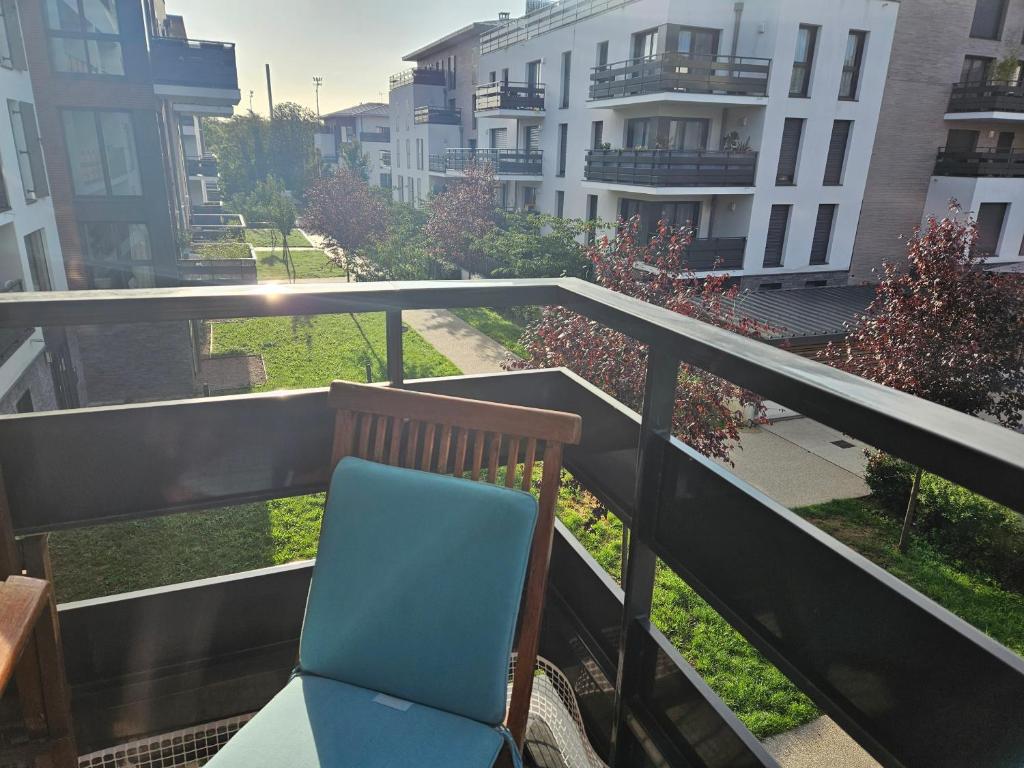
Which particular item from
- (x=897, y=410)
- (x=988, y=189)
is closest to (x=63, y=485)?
(x=897, y=410)

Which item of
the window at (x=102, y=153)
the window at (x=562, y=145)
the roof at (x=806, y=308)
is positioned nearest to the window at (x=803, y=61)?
the roof at (x=806, y=308)

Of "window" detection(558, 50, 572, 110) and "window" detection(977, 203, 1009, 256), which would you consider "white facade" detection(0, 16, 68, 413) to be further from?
"window" detection(977, 203, 1009, 256)

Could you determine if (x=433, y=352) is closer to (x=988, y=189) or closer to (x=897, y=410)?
(x=897, y=410)

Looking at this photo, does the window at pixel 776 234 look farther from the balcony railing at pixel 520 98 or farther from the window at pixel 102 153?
the window at pixel 102 153

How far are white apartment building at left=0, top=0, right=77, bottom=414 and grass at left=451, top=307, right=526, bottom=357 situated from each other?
7.78m

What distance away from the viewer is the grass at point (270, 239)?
30.8 meters

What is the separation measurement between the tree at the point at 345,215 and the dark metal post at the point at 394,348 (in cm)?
1939

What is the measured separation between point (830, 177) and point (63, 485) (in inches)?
766

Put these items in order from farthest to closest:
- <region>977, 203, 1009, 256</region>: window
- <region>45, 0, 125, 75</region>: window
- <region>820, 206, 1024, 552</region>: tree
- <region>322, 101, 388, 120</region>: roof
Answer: <region>322, 101, 388, 120</region>: roof, <region>977, 203, 1009, 256</region>: window, <region>45, 0, 125, 75</region>: window, <region>820, 206, 1024, 552</region>: tree

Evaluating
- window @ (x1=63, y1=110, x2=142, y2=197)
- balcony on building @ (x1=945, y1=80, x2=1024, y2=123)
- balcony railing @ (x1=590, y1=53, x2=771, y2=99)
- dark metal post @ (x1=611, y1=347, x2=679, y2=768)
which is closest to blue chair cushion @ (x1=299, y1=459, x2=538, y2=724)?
dark metal post @ (x1=611, y1=347, x2=679, y2=768)

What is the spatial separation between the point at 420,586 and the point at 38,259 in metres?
12.5

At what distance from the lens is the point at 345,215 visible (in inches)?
827

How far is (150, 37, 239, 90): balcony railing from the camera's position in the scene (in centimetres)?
1301

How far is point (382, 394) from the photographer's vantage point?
5.65ft
